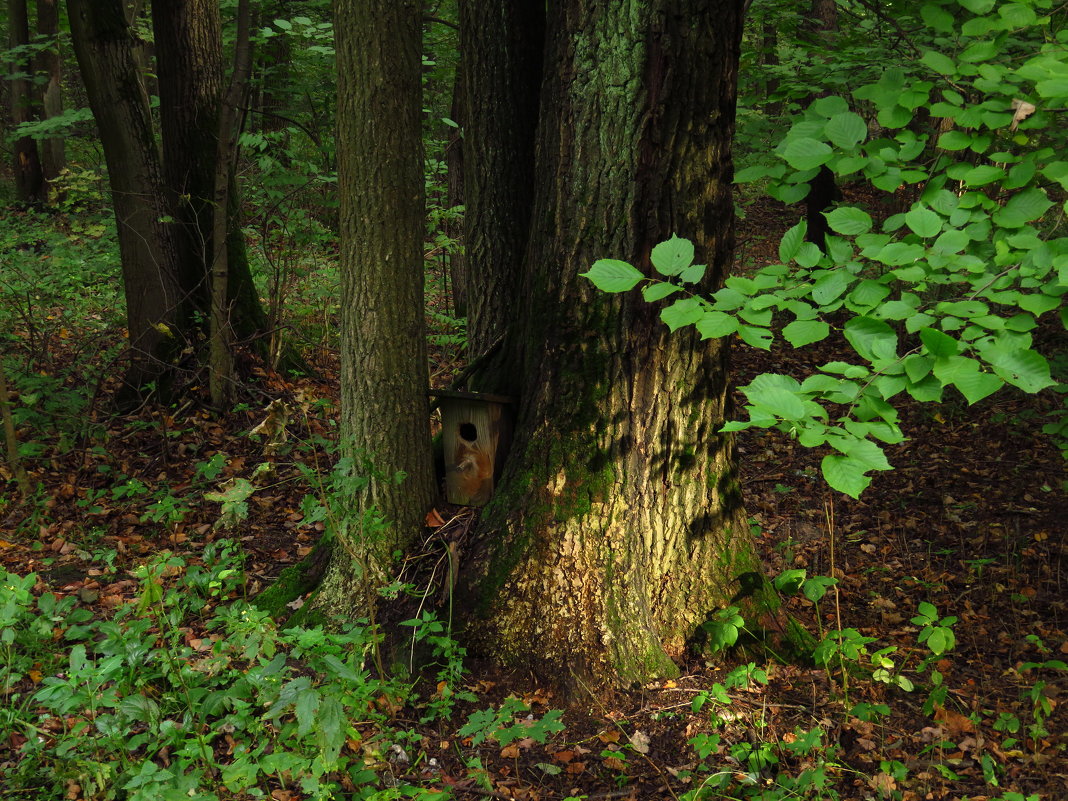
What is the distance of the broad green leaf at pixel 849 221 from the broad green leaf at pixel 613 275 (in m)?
0.76

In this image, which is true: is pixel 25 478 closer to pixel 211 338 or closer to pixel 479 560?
pixel 211 338

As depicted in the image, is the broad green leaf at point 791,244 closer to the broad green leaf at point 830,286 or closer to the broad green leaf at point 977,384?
the broad green leaf at point 830,286

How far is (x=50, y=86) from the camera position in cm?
1409

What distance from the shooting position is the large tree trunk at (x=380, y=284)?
3.28m

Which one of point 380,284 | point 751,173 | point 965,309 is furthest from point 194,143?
point 965,309

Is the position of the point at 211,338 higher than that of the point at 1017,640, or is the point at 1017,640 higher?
the point at 211,338

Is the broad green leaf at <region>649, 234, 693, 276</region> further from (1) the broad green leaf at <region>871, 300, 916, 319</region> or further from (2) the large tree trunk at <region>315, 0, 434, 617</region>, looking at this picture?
(2) the large tree trunk at <region>315, 0, 434, 617</region>

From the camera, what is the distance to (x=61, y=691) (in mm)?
2354

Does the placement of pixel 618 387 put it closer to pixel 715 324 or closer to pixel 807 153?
pixel 715 324

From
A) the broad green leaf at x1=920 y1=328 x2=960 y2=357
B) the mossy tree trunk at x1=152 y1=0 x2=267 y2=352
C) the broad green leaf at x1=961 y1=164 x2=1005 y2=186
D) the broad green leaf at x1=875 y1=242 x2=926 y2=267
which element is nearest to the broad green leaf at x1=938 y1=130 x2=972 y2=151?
the broad green leaf at x1=961 y1=164 x2=1005 y2=186

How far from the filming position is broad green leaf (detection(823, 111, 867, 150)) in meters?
2.51

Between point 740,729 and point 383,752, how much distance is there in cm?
141

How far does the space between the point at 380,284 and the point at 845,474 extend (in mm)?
2230

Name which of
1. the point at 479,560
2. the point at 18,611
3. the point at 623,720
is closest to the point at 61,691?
the point at 18,611
